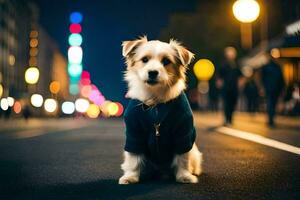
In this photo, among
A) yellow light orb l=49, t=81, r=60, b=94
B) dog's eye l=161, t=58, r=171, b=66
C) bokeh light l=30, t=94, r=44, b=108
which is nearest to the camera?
dog's eye l=161, t=58, r=171, b=66

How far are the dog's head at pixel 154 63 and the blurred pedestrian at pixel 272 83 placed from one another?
45.4 ft

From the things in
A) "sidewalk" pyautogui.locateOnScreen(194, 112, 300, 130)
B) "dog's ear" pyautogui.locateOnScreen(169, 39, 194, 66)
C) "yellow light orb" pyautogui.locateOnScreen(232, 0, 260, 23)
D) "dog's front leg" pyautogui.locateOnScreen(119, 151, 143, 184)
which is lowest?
→ "sidewalk" pyautogui.locateOnScreen(194, 112, 300, 130)

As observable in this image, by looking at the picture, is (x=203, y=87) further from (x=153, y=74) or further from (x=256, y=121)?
(x=153, y=74)

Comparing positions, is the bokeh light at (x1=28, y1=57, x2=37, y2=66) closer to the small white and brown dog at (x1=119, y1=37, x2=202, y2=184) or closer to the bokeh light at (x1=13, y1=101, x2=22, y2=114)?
the bokeh light at (x1=13, y1=101, x2=22, y2=114)

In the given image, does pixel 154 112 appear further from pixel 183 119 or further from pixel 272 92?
pixel 272 92

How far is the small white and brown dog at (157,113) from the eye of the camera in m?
6.12

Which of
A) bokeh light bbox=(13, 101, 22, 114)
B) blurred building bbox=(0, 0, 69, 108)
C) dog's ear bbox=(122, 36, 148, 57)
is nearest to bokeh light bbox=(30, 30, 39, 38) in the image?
blurred building bbox=(0, 0, 69, 108)

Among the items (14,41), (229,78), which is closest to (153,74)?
(229,78)

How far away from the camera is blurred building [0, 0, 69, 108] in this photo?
3789 inches

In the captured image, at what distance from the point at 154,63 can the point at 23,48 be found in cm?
11269

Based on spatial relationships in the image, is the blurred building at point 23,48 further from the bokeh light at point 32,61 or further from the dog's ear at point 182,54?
the dog's ear at point 182,54

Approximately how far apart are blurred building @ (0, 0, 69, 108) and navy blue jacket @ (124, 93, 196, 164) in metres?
77.1

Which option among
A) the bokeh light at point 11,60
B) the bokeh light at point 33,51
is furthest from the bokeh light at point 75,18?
the bokeh light at point 11,60

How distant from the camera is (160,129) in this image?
6.15 m
